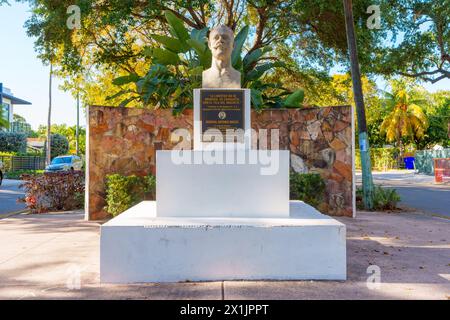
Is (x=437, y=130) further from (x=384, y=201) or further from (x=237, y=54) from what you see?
(x=237, y=54)

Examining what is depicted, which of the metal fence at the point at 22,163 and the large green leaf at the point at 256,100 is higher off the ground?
the large green leaf at the point at 256,100

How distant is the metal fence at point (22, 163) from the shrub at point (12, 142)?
2.54 meters

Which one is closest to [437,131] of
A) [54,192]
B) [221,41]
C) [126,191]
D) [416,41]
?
[416,41]

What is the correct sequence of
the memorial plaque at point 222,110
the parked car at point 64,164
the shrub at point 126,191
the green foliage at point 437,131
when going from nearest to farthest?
the memorial plaque at point 222,110
the shrub at point 126,191
the parked car at point 64,164
the green foliage at point 437,131

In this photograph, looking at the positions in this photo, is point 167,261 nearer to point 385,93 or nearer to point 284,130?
point 284,130

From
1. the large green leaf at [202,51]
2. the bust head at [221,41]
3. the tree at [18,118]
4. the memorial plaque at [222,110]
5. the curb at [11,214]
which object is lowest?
the curb at [11,214]

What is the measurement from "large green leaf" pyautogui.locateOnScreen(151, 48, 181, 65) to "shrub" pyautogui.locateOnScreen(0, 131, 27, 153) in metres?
30.7

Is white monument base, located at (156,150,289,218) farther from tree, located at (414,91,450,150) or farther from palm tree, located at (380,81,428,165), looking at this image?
tree, located at (414,91,450,150)

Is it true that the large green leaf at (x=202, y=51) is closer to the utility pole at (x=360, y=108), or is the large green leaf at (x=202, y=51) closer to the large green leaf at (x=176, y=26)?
the large green leaf at (x=176, y=26)

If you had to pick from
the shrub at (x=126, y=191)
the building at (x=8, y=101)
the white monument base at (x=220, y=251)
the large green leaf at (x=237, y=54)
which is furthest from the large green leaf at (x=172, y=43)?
the building at (x=8, y=101)

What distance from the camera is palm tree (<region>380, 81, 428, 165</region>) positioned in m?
45.1

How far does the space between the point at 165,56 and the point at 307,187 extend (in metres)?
4.98

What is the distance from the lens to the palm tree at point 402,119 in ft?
148

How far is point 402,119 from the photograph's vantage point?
45.3 m
